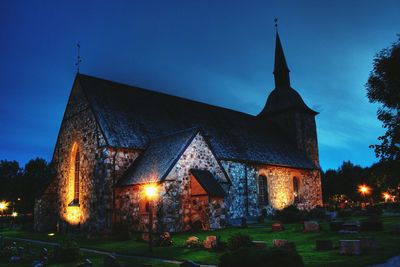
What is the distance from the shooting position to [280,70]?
43000mm

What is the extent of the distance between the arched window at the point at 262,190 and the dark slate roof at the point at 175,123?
1603 millimetres

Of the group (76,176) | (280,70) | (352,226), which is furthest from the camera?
(280,70)

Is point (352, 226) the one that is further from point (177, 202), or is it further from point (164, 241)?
→ point (177, 202)

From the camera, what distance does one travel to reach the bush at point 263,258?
734cm

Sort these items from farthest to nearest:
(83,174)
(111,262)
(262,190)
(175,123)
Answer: (262,190)
(175,123)
(83,174)
(111,262)

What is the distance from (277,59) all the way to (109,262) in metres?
38.5

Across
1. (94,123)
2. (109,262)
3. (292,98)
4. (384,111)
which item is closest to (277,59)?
(292,98)

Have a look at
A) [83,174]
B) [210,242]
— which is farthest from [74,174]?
[210,242]

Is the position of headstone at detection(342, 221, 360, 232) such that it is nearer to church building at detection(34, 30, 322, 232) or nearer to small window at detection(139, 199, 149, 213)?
church building at detection(34, 30, 322, 232)

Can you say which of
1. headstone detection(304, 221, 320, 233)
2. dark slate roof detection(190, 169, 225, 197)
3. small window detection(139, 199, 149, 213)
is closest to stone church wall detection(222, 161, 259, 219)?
dark slate roof detection(190, 169, 225, 197)

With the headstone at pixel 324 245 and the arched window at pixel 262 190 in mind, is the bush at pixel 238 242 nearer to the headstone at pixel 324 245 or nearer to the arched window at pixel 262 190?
the headstone at pixel 324 245

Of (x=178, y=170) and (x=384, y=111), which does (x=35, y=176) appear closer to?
(x=178, y=170)

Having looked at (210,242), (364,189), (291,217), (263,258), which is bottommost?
(291,217)

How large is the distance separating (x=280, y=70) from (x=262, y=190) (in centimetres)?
1863
